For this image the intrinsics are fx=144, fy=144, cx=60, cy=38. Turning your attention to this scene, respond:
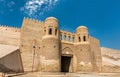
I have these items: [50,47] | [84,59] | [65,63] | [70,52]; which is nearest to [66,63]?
[65,63]

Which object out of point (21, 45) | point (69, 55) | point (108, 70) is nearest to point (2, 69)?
point (21, 45)

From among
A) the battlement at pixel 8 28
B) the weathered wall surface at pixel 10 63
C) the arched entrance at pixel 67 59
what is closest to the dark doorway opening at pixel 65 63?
the arched entrance at pixel 67 59

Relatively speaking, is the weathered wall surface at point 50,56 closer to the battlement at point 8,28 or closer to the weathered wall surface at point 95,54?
the battlement at point 8,28

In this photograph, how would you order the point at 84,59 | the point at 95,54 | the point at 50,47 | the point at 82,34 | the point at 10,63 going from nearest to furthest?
1. the point at 10,63
2. the point at 50,47
3. the point at 84,59
4. the point at 82,34
5. the point at 95,54

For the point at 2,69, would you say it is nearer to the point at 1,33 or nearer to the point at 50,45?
the point at 1,33

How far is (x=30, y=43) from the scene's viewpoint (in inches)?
760

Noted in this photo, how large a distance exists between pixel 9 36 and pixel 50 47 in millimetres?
5594

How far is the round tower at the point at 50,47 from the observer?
19.3m

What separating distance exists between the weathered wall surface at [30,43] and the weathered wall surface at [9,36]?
27.8 inches

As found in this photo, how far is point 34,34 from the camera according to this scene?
20.0m

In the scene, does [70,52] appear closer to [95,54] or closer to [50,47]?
[50,47]

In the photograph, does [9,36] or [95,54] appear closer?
[9,36]

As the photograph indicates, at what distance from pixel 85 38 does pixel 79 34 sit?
1255mm

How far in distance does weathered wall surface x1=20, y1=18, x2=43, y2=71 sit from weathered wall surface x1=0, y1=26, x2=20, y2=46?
2.32ft
